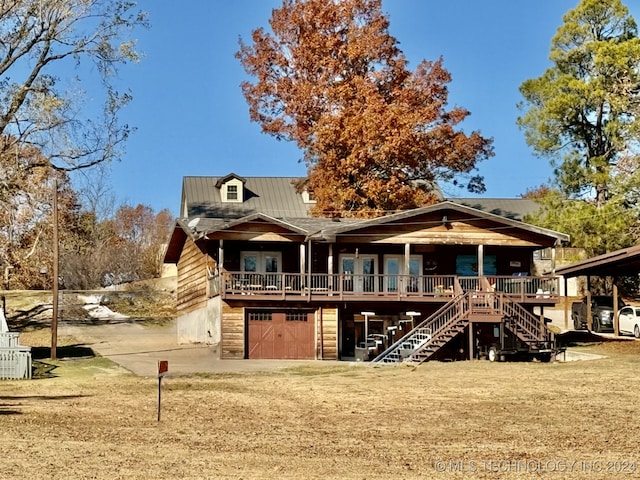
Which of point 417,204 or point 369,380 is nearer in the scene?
point 369,380

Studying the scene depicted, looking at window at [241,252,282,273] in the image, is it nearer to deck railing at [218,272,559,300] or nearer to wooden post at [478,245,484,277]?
deck railing at [218,272,559,300]

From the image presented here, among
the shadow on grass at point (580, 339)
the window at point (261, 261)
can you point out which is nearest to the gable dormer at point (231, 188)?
the window at point (261, 261)

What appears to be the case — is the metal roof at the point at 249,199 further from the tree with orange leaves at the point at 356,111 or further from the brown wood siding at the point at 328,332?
the brown wood siding at the point at 328,332

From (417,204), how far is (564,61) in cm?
1109

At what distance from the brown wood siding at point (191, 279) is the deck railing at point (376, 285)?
124 inches

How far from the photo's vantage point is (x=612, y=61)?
148 feet

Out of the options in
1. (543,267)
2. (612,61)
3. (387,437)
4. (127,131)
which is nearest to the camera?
(387,437)

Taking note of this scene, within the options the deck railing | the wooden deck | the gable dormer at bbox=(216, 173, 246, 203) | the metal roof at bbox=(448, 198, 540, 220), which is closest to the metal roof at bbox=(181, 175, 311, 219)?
the gable dormer at bbox=(216, 173, 246, 203)

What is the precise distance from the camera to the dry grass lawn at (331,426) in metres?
12.9

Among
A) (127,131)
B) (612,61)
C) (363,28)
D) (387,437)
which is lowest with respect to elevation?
(387,437)

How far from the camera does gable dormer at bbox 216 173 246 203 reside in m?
58.1

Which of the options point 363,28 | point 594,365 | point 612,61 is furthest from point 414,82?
point 594,365

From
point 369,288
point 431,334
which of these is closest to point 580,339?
point 431,334

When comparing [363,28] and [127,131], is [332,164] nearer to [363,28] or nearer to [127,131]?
[363,28]
